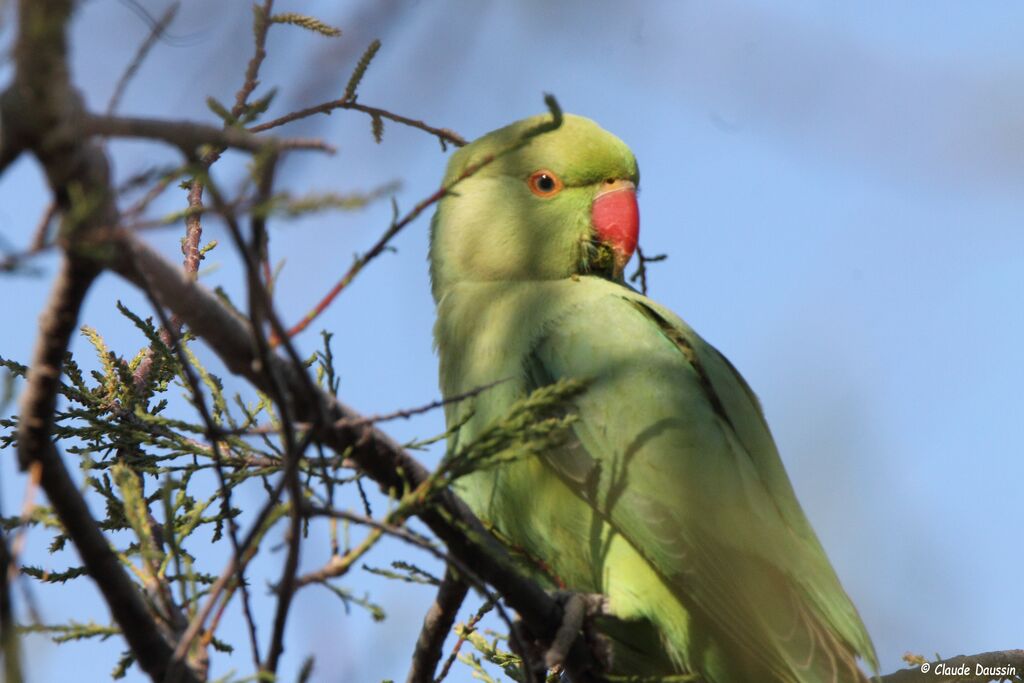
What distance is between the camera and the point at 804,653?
290 centimetres

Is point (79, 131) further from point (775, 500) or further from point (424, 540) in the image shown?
point (775, 500)

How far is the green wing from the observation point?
9.79 feet

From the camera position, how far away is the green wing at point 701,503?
9.79ft

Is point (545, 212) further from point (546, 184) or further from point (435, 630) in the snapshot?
point (435, 630)

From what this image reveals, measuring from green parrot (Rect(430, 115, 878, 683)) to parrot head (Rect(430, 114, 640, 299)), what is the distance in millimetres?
211

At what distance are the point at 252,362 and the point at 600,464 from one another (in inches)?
62.5

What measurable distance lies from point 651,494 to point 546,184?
147 cm

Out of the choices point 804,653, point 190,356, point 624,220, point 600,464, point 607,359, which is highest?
point 624,220

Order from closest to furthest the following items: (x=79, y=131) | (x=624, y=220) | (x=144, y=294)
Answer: (x=79, y=131) → (x=144, y=294) → (x=624, y=220)

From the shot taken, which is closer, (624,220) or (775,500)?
(775,500)

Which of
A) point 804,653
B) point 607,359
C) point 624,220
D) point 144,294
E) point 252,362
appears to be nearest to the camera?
point 144,294

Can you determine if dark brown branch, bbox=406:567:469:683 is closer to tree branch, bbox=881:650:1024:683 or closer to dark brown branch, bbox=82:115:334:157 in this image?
tree branch, bbox=881:650:1024:683

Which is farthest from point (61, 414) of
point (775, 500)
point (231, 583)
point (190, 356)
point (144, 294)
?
point (775, 500)

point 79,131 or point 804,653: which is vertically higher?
point 79,131
